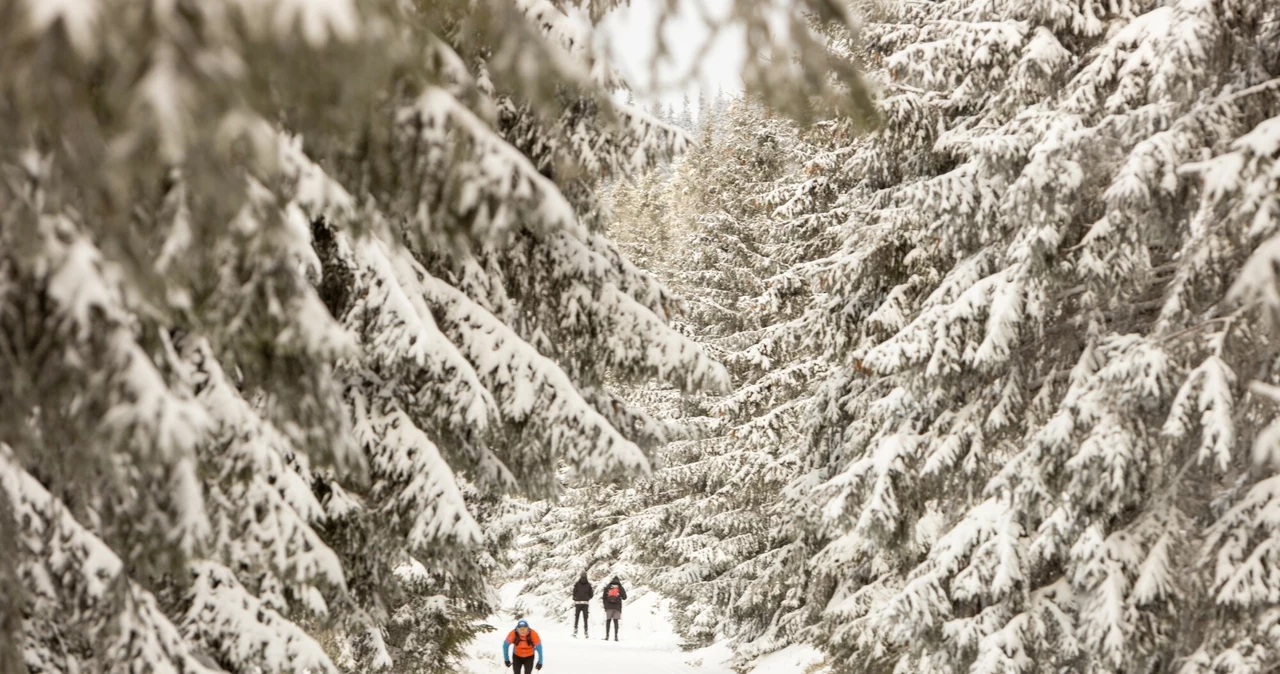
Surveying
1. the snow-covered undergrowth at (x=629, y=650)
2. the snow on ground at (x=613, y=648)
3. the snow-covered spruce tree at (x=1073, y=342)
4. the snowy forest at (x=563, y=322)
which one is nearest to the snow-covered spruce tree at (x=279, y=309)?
the snowy forest at (x=563, y=322)

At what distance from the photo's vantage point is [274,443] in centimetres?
471

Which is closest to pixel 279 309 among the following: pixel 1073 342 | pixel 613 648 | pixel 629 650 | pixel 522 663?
pixel 1073 342

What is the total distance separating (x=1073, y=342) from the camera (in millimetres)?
9148

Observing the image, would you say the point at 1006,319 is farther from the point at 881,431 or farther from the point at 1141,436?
the point at 881,431

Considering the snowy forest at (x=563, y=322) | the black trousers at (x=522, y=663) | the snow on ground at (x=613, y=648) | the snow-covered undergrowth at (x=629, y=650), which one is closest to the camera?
the snowy forest at (x=563, y=322)

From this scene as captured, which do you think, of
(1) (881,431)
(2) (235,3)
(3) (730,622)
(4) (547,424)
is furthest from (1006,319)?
(3) (730,622)

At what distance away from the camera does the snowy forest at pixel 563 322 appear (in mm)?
2500

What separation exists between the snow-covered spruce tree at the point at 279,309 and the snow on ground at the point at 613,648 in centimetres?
1237

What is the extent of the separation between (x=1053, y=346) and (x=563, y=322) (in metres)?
5.25

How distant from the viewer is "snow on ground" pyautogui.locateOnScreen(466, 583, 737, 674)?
18.9 m

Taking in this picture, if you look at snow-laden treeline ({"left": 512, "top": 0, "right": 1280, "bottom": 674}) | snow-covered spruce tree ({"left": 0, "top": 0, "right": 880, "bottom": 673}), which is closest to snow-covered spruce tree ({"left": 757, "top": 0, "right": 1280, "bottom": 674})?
snow-laden treeline ({"left": 512, "top": 0, "right": 1280, "bottom": 674})

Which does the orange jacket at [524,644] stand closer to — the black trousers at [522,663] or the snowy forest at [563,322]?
the black trousers at [522,663]

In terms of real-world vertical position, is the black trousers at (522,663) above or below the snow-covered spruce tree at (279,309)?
above

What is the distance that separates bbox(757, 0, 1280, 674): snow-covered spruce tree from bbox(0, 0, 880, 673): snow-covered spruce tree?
136 inches
